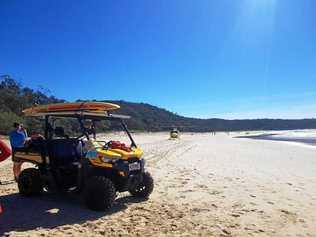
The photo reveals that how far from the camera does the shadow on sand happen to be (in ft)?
23.0

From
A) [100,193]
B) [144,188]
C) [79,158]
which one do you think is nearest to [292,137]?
[144,188]

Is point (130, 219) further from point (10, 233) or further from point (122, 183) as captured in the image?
point (10, 233)

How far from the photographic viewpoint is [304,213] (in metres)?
7.95

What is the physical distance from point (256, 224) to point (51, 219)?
3333 millimetres

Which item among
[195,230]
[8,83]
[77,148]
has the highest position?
[8,83]

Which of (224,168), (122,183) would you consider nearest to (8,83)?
(224,168)

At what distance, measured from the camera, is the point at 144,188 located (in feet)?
29.8

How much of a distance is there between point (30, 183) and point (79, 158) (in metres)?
1.10

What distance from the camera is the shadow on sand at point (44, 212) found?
23.0 feet

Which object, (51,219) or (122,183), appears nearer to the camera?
(51,219)

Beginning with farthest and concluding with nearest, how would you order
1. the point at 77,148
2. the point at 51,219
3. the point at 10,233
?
1. the point at 77,148
2. the point at 51,219
3. the point at 10,233

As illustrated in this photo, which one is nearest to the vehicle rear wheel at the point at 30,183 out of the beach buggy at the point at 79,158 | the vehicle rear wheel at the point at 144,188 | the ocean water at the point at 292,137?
the beach buggy at the point at 79,158

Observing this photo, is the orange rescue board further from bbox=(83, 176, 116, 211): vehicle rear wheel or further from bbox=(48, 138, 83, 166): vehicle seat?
bbox=(83, 176, 116, 211): vehicle rear wheel

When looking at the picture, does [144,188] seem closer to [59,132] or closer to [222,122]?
[59,132]
